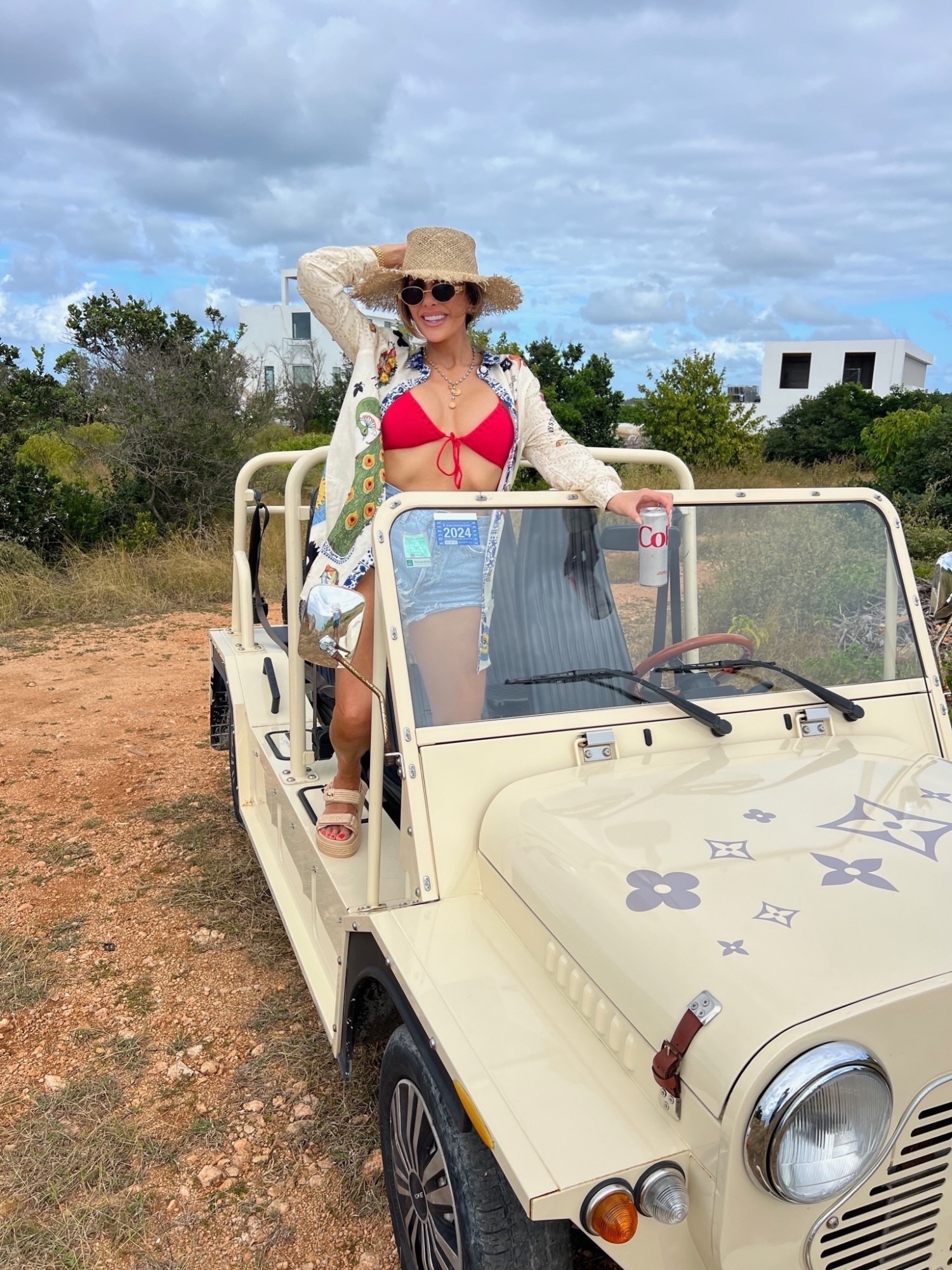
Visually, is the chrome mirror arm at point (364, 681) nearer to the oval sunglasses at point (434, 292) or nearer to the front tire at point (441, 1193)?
the front tire at point (441, 1193)

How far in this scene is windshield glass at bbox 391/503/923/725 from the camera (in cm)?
228

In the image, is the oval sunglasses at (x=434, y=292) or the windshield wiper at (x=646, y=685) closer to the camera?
the windshield wiper at (x=646, y=685)

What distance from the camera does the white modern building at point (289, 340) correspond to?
3816 centimetres

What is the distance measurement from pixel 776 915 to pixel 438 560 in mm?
1129

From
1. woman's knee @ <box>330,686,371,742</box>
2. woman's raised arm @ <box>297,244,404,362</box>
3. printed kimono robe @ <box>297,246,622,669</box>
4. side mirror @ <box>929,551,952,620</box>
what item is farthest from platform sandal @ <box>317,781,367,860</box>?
side mirror @ <box>929,551,952,620</box>

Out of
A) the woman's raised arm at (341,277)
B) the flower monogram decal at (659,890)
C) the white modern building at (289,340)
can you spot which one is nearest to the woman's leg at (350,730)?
the woman's raised arm at (341,277)

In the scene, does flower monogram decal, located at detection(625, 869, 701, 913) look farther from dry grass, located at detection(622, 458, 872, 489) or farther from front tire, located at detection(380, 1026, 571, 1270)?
dry grass, located at detection(622, 458, 872, 489)

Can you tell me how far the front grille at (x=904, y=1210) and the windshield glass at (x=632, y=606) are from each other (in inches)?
43.6

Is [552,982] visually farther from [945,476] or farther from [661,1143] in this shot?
[945,476]

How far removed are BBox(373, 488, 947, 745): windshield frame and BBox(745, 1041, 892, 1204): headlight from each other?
1.03 meters

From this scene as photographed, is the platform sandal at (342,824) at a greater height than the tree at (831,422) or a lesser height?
lesser

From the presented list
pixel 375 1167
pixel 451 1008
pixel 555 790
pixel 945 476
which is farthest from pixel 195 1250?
pixel 945 476

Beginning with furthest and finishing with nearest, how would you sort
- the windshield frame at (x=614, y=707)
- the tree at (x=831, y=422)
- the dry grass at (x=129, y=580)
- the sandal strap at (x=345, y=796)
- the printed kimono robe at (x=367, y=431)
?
the tree at (x=831, y=422) < the dry grass at (x=129, y=580) < the sandal strap at (x=345, y=796) < the printed kimono robe at (x=367, y=431) < the windshield frame at (x=614, y=707)

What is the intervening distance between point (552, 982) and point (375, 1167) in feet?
3.65
